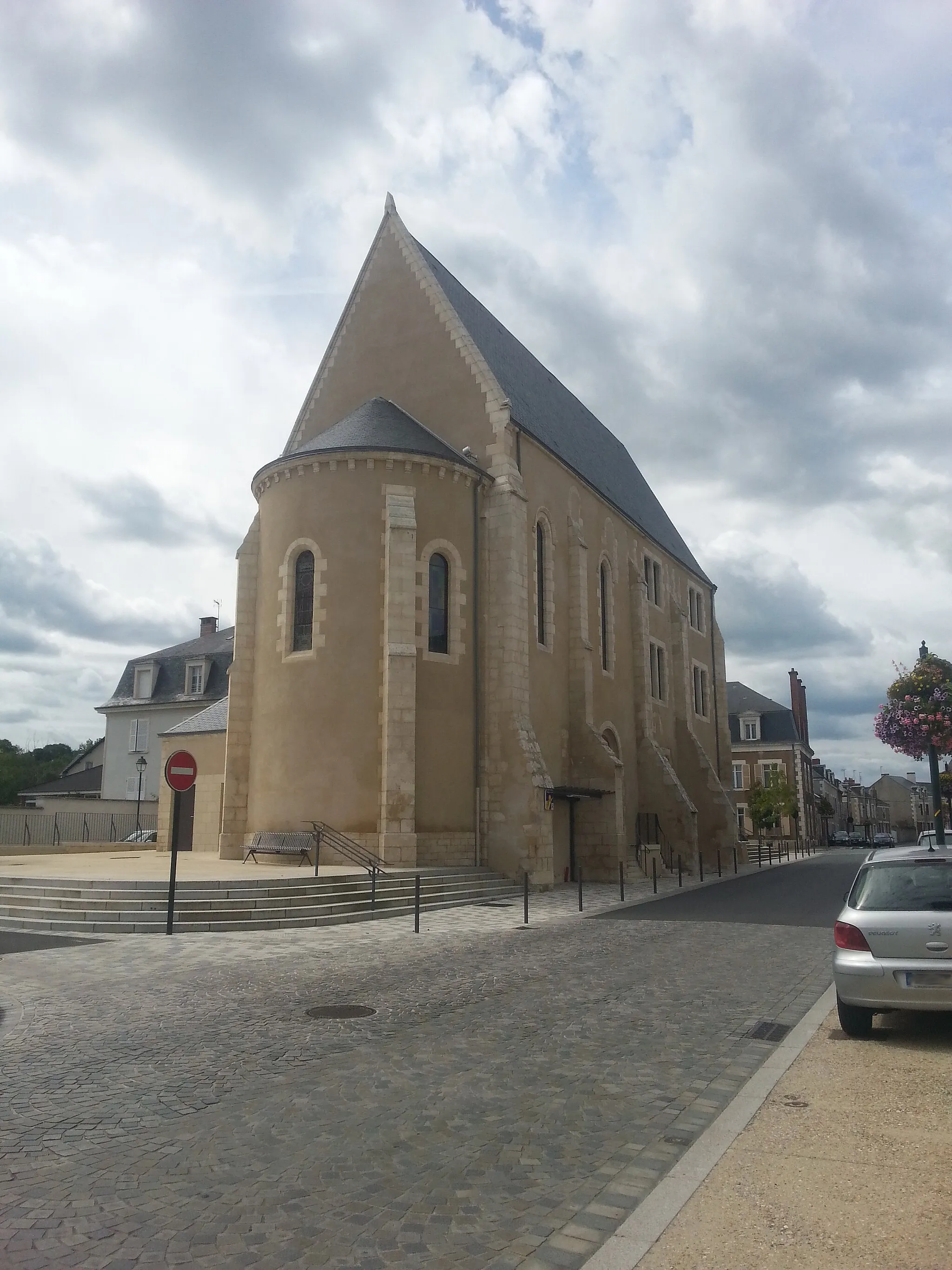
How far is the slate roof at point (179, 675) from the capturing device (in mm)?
42844

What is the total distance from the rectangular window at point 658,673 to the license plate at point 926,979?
27.8 m

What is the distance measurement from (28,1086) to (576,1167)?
3798 mm

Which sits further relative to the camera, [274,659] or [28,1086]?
[274,659]

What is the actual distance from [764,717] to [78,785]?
42.3 m

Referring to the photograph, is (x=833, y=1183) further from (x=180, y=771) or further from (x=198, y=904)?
(x=198, y=904)

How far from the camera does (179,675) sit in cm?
4409

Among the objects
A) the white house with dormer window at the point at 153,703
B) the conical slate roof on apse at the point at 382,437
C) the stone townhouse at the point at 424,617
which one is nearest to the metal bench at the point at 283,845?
the stone townhouse at the point at 424,617

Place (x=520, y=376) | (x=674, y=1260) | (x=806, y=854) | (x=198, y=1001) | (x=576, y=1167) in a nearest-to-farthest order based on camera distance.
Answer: (x=674, y=1260), (x=576, y=1167), (x=198, y=1001), (x=520, y=376), (x=806, y=854)

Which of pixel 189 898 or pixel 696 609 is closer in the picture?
pixel 189 898

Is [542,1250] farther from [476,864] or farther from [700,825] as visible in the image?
[700,825]

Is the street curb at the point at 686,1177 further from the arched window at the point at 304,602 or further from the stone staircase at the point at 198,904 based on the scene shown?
the arched window at the point at 304,602

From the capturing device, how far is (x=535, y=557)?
26609 millimetres

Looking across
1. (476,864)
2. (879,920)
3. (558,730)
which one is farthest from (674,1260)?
(558,730)

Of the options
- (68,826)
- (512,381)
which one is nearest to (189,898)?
(512,381)
